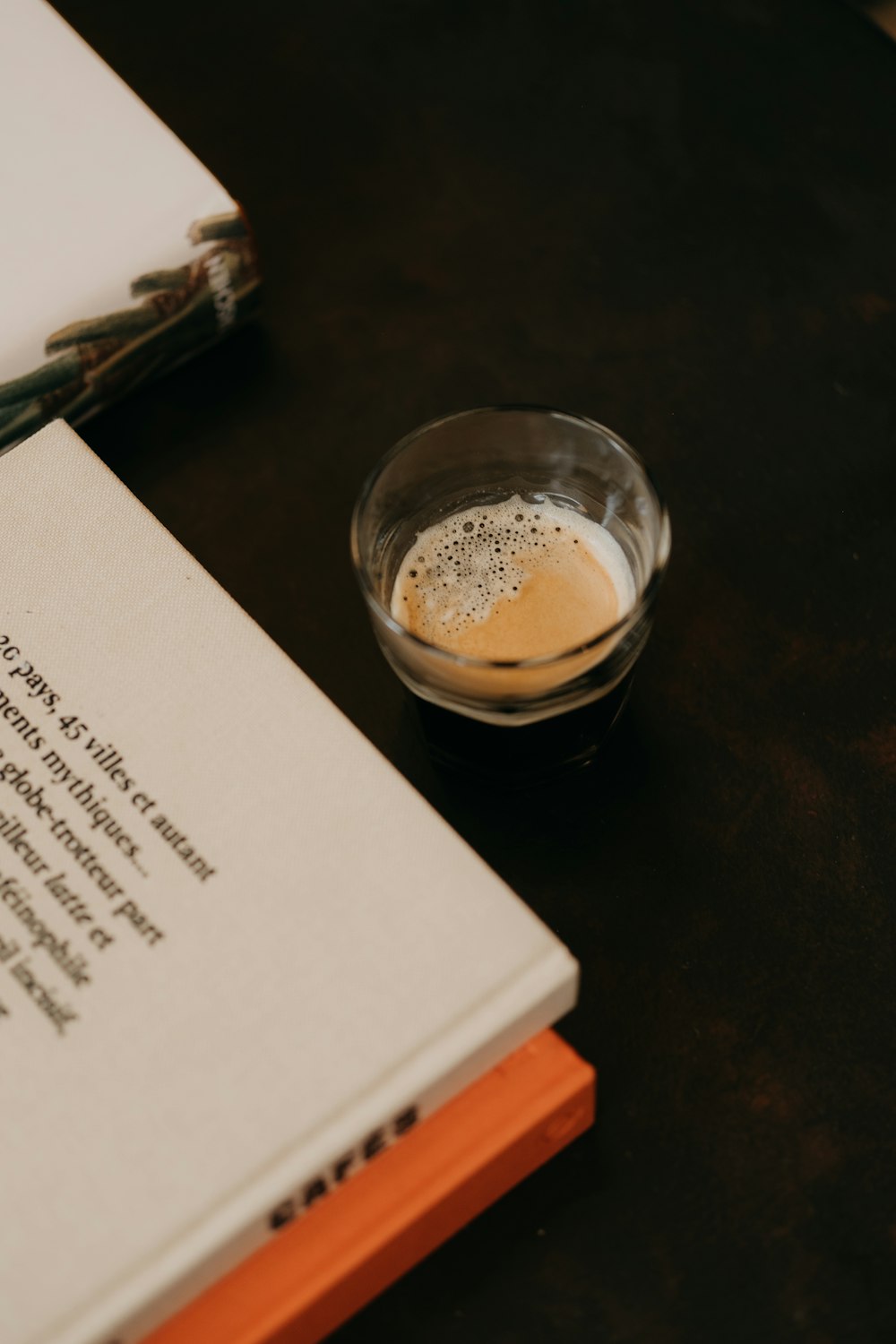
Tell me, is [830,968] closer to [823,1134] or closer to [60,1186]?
[823,1134]

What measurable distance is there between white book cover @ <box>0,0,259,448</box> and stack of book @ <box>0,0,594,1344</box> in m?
0.07

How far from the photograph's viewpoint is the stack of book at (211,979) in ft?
1.18

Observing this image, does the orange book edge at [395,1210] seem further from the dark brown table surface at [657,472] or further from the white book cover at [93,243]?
the white book cover at [93,243]

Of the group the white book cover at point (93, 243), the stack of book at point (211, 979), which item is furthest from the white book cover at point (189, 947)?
the white book cover at point (93, 243)

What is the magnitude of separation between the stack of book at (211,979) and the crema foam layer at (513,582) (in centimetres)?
7

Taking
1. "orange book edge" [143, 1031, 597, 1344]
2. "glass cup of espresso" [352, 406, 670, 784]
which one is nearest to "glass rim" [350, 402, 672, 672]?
"glass cup of espresso" [352, 406, 670, 784]

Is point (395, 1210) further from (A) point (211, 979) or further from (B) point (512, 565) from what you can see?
(B) point (512, 565)

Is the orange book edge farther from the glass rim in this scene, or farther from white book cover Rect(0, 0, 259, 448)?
white book cover Rect(0, 0, 259, 448)

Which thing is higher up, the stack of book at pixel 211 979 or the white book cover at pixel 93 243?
the white book cover at pixel 93 243

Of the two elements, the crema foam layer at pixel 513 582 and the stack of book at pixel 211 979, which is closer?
the stack of book at pixel 211 979

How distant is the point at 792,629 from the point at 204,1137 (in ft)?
1.01

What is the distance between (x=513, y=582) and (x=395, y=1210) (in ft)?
0.73

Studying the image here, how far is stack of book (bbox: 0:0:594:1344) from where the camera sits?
0.36 metres

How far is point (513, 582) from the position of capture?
47cm
